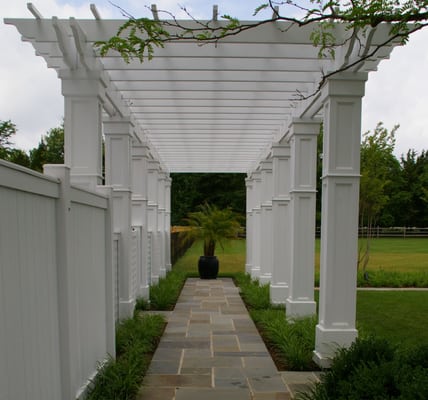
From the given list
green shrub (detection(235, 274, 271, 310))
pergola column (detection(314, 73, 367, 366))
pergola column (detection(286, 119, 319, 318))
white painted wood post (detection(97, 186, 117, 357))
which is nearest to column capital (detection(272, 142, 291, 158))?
pergola column (detection(286, 119, 319, 318))

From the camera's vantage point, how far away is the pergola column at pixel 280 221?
25.9 feet

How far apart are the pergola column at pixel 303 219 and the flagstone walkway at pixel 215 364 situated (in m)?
0.84

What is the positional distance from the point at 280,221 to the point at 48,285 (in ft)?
19.1

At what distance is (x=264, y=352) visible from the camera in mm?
5297

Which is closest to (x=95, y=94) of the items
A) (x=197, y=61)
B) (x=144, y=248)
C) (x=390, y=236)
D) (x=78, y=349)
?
(x=197, y=61)

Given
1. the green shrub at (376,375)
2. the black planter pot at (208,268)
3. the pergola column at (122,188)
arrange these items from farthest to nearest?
the black planter pot at (208,268), the pergola column at (122,188), the green shrub at (376,375)

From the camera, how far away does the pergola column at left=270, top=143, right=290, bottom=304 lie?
789 cm

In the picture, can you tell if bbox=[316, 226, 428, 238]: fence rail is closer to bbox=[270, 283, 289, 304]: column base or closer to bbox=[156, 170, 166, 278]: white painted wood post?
bbox=[156, 170, 166, 278]: white painted wood post

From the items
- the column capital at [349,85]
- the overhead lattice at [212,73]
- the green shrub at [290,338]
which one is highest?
the overhead lattice at [212,73]

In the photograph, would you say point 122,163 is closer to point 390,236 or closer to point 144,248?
point 144,248

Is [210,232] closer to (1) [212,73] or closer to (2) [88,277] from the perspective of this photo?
(1) [212,73]

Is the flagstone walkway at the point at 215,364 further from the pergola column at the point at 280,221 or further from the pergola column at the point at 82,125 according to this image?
the pergola column at the point at 82,125

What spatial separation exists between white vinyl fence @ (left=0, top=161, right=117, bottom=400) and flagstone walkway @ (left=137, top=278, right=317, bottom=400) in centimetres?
86

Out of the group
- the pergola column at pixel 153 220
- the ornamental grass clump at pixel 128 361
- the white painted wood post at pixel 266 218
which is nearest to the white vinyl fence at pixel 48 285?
the ornamental grass clump at pixel 128 361
